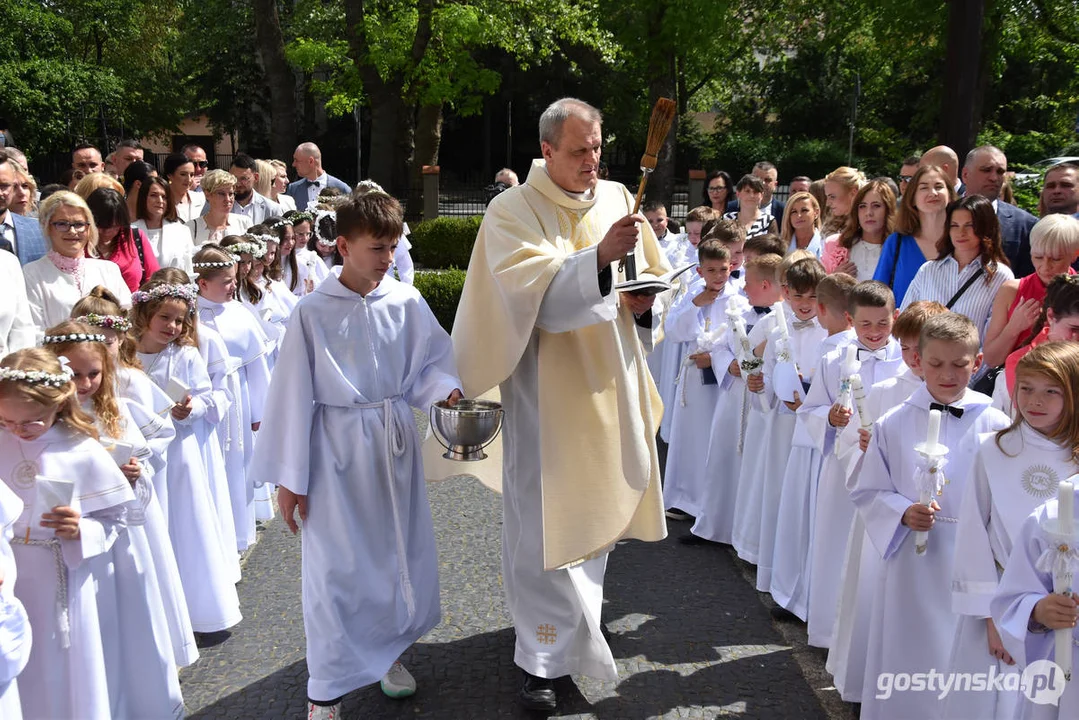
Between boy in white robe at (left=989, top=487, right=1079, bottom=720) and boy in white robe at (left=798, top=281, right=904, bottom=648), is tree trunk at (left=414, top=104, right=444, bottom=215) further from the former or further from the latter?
boy in white robe at (left=989, top=487, right=1079, bottom=720)

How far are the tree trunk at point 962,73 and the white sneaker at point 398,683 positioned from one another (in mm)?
13430

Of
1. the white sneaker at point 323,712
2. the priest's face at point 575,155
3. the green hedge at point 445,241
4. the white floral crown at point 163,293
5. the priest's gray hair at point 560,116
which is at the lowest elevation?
the green hedge at point 445,241

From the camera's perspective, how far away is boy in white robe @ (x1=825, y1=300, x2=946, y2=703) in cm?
436

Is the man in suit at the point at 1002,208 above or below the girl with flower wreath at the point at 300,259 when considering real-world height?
above

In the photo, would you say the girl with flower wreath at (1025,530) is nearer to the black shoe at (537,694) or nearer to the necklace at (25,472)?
the black shoe at (537,694)

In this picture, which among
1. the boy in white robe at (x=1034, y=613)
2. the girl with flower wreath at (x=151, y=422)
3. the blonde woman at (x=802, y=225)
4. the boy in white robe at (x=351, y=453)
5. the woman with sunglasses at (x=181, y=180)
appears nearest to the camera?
the boy in white robe at (x=1034, y=613)

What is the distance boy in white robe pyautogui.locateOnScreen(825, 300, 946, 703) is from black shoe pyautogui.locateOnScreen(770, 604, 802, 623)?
868 millimetres

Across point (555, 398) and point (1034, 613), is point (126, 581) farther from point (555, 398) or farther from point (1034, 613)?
point (1034, 613)

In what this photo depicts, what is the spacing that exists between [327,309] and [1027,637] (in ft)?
9.25

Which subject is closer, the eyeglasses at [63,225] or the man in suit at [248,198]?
the eyeglasses at [63,225]

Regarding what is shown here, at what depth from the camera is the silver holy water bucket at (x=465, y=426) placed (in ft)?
13.7

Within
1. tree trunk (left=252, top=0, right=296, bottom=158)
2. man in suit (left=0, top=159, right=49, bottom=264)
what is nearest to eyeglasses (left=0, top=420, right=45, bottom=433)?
man in suit (left=0, top=159, right=49, bottom=264)

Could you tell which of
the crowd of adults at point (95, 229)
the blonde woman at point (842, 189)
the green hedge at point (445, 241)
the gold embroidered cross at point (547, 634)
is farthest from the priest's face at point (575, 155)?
the green hedge at point (445, 241)

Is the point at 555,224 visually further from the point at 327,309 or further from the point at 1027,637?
the point at 1027,637
